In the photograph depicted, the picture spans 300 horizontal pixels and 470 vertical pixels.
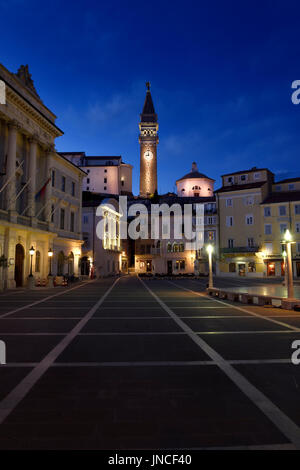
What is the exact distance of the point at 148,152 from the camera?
411 ft

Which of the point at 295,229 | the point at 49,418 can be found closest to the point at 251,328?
the point at 49,418

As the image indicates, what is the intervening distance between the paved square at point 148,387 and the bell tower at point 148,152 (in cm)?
10920

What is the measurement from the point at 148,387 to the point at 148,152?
124785mm

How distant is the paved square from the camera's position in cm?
376

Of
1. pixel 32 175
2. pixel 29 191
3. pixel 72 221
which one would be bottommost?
pixel 72 221

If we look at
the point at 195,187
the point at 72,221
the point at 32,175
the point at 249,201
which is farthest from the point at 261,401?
the point at 195,187

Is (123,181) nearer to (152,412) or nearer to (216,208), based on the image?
(216,208)

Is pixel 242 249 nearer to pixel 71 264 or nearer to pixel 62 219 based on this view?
pixel 71 264

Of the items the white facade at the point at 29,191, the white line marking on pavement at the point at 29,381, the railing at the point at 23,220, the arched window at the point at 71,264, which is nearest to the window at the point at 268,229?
the white facade at the point at 29,191

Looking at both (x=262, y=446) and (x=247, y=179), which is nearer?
(x=262, y=446)

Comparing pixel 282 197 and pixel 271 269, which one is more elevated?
pixel 282 197

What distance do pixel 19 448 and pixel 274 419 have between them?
9.97 feet

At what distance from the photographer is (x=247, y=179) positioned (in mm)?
57938

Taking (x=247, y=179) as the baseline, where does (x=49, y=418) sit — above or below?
below
